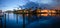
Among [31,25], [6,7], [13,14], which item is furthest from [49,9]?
A: [6,7]

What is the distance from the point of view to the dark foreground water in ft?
9.34

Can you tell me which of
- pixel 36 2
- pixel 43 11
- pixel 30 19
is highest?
pixel 36 2

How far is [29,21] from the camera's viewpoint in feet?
10.5

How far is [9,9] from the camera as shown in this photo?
268 cm

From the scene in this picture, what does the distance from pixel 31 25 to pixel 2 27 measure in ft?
2.85

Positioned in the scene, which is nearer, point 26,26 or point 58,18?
point 26,26

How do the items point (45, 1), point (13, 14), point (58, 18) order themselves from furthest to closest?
1. point (58, 18)
2. point (45, 1)
3. point (13, 14)

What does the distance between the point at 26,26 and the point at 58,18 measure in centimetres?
102

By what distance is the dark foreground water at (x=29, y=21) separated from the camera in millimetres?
2845

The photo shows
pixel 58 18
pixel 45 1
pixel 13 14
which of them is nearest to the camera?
pixel 13 14

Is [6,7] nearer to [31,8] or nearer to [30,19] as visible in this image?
[31,8]

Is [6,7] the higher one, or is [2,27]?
[6,7]

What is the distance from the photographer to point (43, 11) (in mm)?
2820

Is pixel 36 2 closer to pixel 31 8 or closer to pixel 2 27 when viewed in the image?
pixel 31 8
